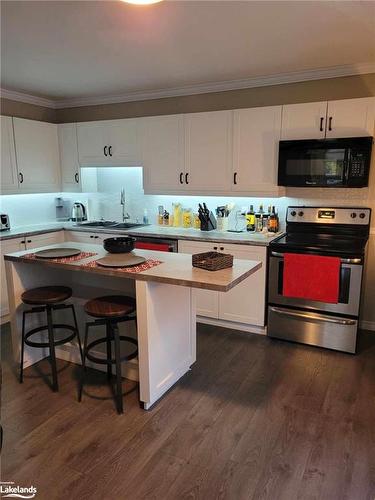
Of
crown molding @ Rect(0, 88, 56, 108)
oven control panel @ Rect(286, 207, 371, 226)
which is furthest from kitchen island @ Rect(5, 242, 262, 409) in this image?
crown molding @ Rect(0, 88, 56, 108)

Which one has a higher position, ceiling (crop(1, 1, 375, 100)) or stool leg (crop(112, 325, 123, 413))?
ceiling (crop(1, 1, 375, 100))

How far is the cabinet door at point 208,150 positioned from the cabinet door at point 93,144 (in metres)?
1.09

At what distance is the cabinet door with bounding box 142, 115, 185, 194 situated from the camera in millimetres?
3920

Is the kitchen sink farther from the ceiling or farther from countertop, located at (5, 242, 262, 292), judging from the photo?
countertop, located at (5, 242, 262, 292)

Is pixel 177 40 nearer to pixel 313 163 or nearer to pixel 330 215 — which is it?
pixel 313 163

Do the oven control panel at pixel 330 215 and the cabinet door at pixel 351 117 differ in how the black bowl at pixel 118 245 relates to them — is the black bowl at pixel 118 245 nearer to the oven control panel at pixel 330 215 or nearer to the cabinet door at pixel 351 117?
the oven control panel at pixel 330 215

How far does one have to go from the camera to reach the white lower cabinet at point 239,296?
11.2 feet

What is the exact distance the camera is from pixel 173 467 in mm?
1966

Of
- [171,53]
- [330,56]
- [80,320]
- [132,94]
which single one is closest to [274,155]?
[330,56]

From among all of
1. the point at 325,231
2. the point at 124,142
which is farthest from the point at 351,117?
the point at 124,142

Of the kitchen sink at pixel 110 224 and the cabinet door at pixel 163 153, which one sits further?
the kitchen sink at pixel 110 224

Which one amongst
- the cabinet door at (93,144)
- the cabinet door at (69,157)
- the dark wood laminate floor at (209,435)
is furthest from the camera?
the cabinet door at (69,157)

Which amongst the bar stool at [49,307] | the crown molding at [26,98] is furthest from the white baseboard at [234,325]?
the crown molding at [26,98]

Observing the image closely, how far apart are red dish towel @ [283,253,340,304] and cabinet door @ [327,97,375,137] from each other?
1.11 metres
